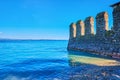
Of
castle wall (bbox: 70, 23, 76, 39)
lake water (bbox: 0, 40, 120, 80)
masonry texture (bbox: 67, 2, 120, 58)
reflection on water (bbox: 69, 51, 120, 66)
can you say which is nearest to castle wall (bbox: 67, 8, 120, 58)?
masonry texture (bbox: 67, 2, 120, 58)

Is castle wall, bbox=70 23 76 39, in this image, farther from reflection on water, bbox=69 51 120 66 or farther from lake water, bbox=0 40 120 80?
reflection on water, bbox=69 51 120 66

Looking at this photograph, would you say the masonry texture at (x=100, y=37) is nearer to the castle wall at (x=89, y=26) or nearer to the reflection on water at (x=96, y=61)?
the castle wall at (x=89, y=26)

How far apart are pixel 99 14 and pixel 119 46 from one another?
617cm

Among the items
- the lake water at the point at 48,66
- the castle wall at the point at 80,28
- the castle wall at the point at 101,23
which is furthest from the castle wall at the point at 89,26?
the lake water at the point at 48,66

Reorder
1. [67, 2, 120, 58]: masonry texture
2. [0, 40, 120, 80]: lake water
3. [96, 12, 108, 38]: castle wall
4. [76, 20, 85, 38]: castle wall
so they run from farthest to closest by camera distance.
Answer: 1. [76, 20, 85, 38]: castle wall
2. [96, 12, 108, 38]: castle wall
3. [67, 2, 120, 58]: masonry texture
4. [0, 40, 120, 80]: lake water

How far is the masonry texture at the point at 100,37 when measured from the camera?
20.7 meters

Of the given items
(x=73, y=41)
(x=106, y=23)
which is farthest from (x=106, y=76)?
(x=73, y=41)

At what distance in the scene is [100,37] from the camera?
80.7 feet

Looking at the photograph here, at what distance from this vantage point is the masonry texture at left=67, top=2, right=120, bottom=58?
20703 millimetres

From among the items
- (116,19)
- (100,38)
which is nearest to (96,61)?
(116,19)

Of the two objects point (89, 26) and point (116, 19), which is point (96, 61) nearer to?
point (116, 19)

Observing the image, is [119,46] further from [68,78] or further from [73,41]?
[73,41]

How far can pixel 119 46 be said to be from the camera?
65.8 ft

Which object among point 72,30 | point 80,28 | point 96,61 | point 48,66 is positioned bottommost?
Result: point 48,66
